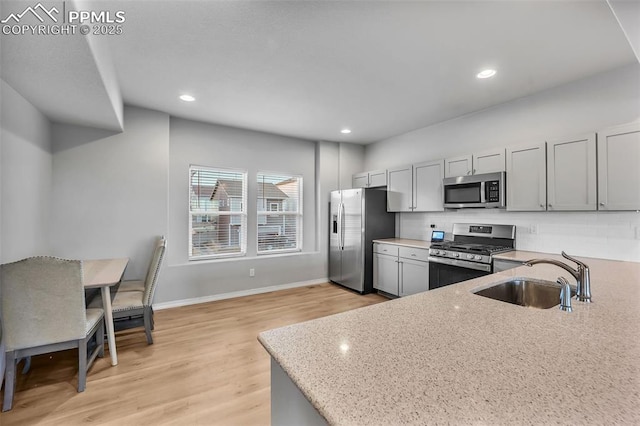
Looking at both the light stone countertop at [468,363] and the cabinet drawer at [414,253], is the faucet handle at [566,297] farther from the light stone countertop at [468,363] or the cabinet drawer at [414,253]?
the cabinet drawer at [414,253]

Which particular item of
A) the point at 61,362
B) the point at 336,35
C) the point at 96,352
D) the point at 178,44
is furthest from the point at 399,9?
the point at 61,362

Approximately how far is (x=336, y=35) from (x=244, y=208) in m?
3.08

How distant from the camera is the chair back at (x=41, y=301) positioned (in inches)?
73.1

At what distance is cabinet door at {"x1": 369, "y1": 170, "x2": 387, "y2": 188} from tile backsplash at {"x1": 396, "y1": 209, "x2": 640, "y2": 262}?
1.41 meters

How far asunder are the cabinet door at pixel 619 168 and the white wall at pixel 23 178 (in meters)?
5.11

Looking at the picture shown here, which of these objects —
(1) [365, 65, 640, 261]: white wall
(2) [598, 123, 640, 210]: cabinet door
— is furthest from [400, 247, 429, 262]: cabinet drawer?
(2) [598, 123, 640, 210]: cabinet door

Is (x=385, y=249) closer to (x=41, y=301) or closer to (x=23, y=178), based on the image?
(x=41, y=301)

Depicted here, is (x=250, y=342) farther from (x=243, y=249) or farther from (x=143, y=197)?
(x=143, y=197)

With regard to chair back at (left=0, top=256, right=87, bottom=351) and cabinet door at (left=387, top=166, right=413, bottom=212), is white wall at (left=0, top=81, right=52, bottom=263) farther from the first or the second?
cabinet door at (left=387, top=166, right=413, bottom=212)

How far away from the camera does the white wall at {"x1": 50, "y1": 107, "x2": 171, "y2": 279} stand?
3.27 metres

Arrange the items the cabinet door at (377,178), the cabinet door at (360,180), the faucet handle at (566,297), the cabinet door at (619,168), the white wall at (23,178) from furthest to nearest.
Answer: the cabinet door at (360,180)
the cabinet door at (377,178)
the cabinet door at (619,168)
the white wall at (23,178)
the faucet handle at (566,297)

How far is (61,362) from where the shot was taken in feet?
8.14

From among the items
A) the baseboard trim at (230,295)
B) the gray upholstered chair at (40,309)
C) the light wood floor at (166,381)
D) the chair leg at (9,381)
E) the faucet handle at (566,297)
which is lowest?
the light wood floor at (166,381)

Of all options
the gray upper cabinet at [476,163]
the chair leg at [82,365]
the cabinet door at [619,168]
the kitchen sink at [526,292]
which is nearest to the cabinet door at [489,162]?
the gray upper cabinet at [476,163]
